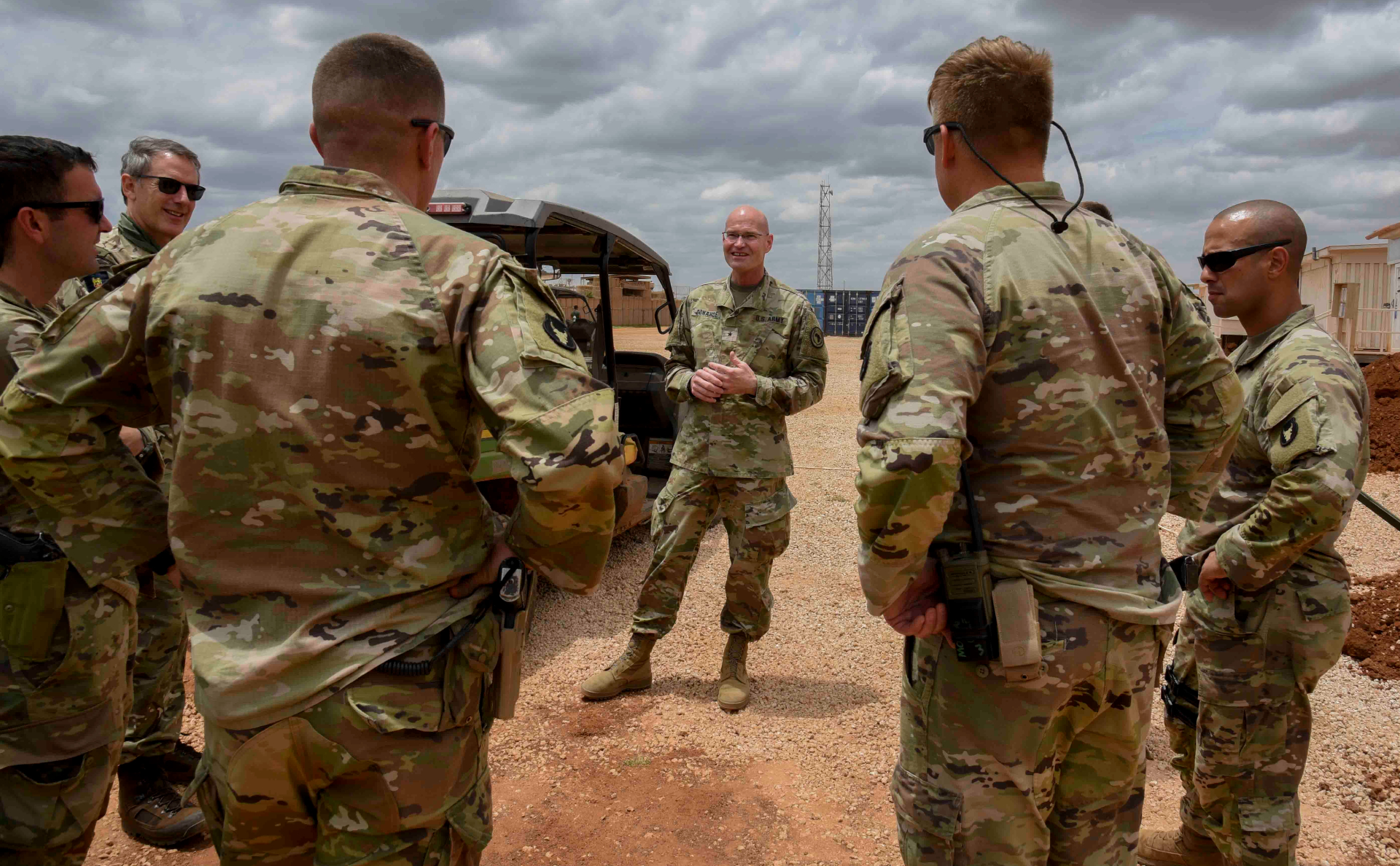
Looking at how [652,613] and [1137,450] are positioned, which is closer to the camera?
[1137,450]

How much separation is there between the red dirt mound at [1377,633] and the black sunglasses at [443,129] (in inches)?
191

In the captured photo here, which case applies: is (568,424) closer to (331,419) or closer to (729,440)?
(331,419)

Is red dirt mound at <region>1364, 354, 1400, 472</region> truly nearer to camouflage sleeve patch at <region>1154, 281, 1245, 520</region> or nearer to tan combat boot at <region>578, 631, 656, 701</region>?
tan combat boot at <region>578, 631, 656, 701</region>

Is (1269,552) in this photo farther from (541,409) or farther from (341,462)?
(341,462)

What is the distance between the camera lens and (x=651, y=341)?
1081 inches

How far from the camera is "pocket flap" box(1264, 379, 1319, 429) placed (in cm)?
254

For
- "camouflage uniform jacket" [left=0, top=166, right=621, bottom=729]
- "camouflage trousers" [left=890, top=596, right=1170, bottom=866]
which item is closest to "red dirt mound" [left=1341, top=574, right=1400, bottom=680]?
"camouflage trousers" [left=890, top=596, right=1170, bottom=866]

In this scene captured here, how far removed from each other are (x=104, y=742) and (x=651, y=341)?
83.3 feet

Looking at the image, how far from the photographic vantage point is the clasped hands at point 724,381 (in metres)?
4.05

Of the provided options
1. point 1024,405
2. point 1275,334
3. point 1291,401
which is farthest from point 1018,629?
point 1275,334

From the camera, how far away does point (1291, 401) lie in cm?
257

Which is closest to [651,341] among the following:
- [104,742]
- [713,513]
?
[713,513]

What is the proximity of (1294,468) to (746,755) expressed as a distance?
7.49 feet

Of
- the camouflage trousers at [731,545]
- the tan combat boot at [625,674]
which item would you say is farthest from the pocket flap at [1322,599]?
the tan combat boot at [625,674]
